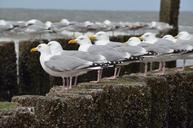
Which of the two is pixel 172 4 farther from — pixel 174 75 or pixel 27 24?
pixel 174 75

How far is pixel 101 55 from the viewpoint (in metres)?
8.39

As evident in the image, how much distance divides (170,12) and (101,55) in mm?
7708

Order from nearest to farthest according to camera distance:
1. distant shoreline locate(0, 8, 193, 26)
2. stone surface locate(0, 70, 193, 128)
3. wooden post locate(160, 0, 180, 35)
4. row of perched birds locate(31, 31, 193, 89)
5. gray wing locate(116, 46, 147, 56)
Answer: stone surface locate(0, 70, 193, 128)
row of perched birds locate(31, 31, 193, 89)
gray wing locate(116, 46, 147, 56)
wooden post locate(160, 0, 180, 35)
distant shoreline locate(0, 8, 193, 26)

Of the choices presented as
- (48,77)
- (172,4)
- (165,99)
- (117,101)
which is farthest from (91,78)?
(117,101)

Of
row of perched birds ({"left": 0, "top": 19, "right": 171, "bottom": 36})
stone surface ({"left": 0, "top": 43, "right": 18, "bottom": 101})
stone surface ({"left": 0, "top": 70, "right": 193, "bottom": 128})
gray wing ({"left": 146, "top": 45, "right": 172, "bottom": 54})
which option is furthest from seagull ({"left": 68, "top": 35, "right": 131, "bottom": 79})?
row of perched birds ({"left": 0, "top": 19, "right": 171, "bottom": 36})

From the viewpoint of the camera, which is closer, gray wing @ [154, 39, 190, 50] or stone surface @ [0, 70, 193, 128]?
stone surface @ [0, 70, 193, 128]

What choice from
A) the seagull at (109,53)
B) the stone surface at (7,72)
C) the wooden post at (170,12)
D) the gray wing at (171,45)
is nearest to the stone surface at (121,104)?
the seagull at (109,53)

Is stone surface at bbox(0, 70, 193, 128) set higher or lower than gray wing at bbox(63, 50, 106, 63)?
lower

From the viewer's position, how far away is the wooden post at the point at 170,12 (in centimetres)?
1563

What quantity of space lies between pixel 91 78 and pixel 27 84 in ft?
4.20

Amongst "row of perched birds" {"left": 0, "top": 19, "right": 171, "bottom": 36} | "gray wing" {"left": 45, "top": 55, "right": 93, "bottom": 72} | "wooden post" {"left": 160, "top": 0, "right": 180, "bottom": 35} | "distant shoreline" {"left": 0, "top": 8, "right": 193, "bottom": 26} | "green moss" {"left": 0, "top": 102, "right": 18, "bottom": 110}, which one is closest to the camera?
"green moss" {"left": 0, "top": 102, "right": 18, "bottom": 110}

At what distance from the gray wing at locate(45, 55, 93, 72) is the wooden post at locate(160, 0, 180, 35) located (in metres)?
8.23

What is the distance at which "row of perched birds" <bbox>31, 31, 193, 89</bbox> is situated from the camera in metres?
7.71

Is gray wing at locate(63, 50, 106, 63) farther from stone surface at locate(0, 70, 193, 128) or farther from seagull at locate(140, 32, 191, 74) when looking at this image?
seagull at locate(140, 32, 191, 74)
